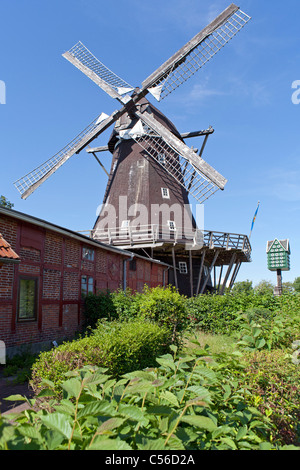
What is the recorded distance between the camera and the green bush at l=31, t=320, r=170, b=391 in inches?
164

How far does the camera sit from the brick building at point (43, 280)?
8312mm

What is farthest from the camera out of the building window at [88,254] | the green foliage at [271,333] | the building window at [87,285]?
the building window at [88,254]

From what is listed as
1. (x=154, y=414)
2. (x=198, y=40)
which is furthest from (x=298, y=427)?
(x=198, y=40)

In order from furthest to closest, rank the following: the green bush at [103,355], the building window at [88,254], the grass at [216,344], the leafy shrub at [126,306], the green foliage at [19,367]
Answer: the building window at [88,254], the leafy shrub at [126,306], the grass at [216,344], the green foliage at [19,367], the green bush at [103,355]

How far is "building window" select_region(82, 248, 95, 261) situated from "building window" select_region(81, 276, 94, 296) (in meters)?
0.75

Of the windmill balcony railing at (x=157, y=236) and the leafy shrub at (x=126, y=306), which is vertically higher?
the windmill balcony railing at (x=157, y=236)

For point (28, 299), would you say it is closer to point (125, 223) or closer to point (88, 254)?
point (88, 254)

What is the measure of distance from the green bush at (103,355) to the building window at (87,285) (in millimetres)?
6203

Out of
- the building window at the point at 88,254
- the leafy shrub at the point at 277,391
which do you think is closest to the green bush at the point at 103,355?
the leafy shrub at the point at 277,391

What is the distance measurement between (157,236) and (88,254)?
6.88 m

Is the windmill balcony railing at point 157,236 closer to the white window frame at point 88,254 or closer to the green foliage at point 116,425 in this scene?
the white window frame at point 88,254

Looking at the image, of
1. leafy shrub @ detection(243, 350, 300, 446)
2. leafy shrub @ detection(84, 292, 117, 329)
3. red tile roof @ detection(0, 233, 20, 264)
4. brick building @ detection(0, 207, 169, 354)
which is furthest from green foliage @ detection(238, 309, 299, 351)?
leafy shrub @ detection(84, 292, 117, 329)

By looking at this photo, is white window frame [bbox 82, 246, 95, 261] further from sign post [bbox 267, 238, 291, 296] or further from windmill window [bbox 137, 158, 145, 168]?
sign post [bbox 267, 238, 291, 296]
